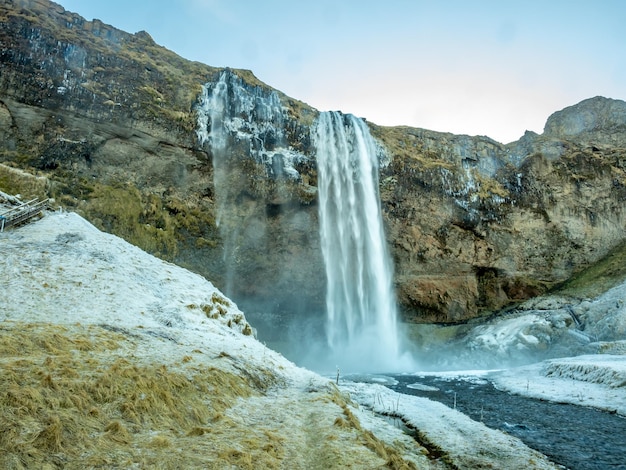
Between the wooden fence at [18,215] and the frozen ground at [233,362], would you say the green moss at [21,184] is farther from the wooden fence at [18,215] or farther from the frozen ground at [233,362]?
the frozen ground at [233,362]

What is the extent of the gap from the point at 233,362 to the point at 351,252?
33.7m

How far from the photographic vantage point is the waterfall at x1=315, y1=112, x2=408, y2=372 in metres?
45.9

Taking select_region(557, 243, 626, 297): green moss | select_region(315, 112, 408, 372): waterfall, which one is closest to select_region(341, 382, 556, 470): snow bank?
select_region(315, 112, 408, 372): waterfall

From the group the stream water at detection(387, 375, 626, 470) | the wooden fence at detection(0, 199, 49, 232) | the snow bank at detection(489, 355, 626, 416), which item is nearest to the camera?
the stream water at detection(387, 375, 626, 470)

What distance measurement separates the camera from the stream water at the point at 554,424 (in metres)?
10.5

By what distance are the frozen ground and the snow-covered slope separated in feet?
0.22

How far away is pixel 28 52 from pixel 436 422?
43.8 meters

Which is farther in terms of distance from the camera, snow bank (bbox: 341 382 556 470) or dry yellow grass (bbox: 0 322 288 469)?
snow bank (bbox: 341 382 556 470)

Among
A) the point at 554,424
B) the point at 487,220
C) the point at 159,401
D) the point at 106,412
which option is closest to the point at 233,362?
the point at 159,401

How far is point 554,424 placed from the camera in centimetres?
1397

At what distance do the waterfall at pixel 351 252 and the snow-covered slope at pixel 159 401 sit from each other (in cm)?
2662

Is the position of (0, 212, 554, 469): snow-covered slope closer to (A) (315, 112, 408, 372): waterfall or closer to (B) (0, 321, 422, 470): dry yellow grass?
(B) (0, 321, 422, 470): dry yellow grass

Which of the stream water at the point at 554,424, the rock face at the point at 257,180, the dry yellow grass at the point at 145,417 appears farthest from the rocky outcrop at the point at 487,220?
the dry yellow grass at the point at 145,417

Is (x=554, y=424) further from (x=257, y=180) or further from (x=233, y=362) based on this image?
(x=257, y=180)
